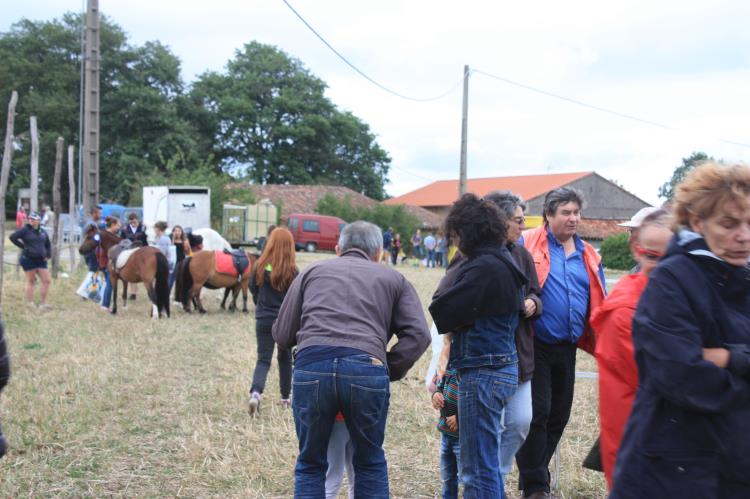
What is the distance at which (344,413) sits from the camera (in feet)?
11.6

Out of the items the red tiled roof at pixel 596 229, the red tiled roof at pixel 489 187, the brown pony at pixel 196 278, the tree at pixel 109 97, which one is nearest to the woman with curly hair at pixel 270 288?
the brown pony at pixel 196 278

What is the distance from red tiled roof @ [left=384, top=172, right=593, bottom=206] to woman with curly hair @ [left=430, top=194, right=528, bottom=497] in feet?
197

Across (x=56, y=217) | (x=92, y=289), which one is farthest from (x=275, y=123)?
(x=92, y=289)

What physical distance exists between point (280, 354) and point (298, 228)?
33.6 meters

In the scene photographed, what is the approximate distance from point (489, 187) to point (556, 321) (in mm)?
67129

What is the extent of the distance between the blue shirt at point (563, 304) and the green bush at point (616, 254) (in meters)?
27.8

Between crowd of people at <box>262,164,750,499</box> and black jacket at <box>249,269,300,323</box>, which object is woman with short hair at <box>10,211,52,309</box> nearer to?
black jacket at <box>249,269,300,323</box>

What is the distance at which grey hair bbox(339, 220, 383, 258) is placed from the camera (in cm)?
393

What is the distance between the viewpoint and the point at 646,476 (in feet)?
6.77

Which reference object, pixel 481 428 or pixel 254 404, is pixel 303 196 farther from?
pixel 481 428

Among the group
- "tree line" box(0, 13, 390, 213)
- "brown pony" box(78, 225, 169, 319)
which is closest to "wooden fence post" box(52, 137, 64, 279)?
"brown pony" box(78, 225, 169, 319)

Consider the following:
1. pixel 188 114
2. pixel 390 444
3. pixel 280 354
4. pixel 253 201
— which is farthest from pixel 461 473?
pixel 188 114

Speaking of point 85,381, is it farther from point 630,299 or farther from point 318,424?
point 630,299

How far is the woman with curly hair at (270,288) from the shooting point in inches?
247
